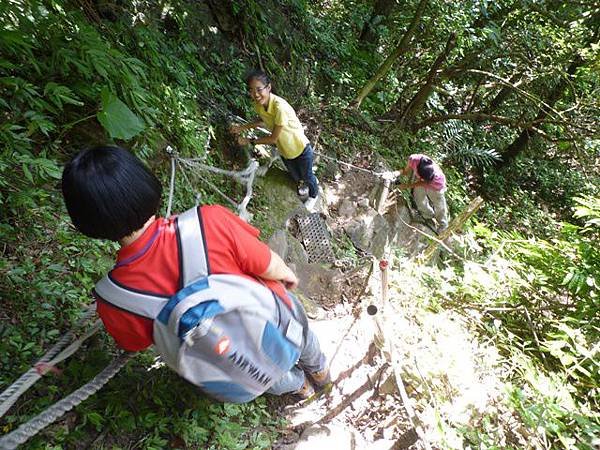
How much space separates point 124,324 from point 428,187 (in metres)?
5.45

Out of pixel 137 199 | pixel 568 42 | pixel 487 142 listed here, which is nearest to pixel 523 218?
pixel 487 142

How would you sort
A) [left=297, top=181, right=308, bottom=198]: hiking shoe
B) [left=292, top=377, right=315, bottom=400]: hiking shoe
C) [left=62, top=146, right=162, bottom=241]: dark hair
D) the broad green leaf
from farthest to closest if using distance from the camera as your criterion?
[left=297, top=181, right=308, bottom=198]: hiking shoe, [left=292, top=377, right=315, bottom=400]: hiking shoe, the broad green leaf, [left=62, top=146, right=162, bottom=241]: dark hair

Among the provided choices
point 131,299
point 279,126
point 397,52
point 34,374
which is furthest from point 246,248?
point 397,52

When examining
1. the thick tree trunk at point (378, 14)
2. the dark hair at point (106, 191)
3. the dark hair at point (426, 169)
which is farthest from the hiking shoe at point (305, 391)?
the thick tree trunk at point (378, 14)

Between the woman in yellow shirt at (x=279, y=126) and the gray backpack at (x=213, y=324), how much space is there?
2.65 metres

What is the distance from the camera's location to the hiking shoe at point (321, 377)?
2.61 meters

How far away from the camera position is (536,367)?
3.17 m

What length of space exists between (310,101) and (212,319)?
5.87m

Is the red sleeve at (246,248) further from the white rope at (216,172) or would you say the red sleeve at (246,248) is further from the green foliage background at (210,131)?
the white rope at (216,172)

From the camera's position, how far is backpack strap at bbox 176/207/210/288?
1.35 m

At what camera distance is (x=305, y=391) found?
8.61 ft

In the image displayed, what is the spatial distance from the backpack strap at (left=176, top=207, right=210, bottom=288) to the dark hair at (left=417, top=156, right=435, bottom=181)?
15.9ft

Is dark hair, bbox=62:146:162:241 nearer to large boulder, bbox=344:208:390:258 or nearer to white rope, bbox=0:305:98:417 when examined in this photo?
white rope, bbox=0:305:98:417

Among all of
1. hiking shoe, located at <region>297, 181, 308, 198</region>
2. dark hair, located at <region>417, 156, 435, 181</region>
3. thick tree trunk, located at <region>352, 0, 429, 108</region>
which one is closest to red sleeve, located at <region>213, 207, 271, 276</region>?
hiking shoe, located at <region>297, 181, 308, 198</region>
